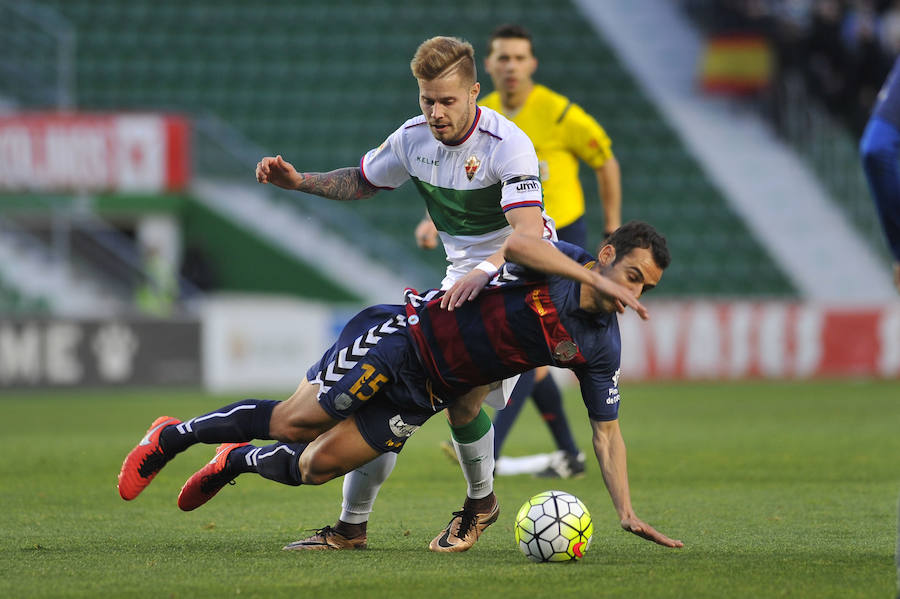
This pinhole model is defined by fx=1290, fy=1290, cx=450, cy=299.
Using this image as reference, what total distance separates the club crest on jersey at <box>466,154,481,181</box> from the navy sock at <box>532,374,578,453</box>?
2.61m

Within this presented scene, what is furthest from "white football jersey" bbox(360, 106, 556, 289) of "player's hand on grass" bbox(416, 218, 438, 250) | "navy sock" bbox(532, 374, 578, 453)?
"navy sock" bbox(532, 374, 578, 453)

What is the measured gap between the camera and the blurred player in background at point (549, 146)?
743 cm

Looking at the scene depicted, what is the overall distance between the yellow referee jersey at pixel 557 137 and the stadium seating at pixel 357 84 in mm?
12620

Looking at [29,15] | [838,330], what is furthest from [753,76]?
[29,15]

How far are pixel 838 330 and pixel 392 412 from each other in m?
14.0

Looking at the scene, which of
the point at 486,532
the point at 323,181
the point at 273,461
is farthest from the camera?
the point at 486,532

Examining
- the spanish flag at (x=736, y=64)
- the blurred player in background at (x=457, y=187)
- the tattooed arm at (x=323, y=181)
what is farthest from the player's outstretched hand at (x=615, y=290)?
the spanish flag at (x=736, y=64)

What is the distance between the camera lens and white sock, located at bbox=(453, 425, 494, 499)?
5.46 meters

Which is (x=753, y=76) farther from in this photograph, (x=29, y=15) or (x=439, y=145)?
(x=439, y=145)

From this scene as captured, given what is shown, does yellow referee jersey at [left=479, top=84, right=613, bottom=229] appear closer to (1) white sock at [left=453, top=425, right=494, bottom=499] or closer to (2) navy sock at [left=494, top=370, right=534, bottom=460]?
(2) navy sock at [left=494, top=370, right=534, bottom=460]

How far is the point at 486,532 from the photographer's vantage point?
5.90m

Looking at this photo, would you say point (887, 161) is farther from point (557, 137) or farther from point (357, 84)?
point (357, 84)

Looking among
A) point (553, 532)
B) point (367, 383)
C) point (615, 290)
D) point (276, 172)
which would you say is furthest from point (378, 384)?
point (615, 290)

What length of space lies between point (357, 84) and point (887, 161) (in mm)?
19009
